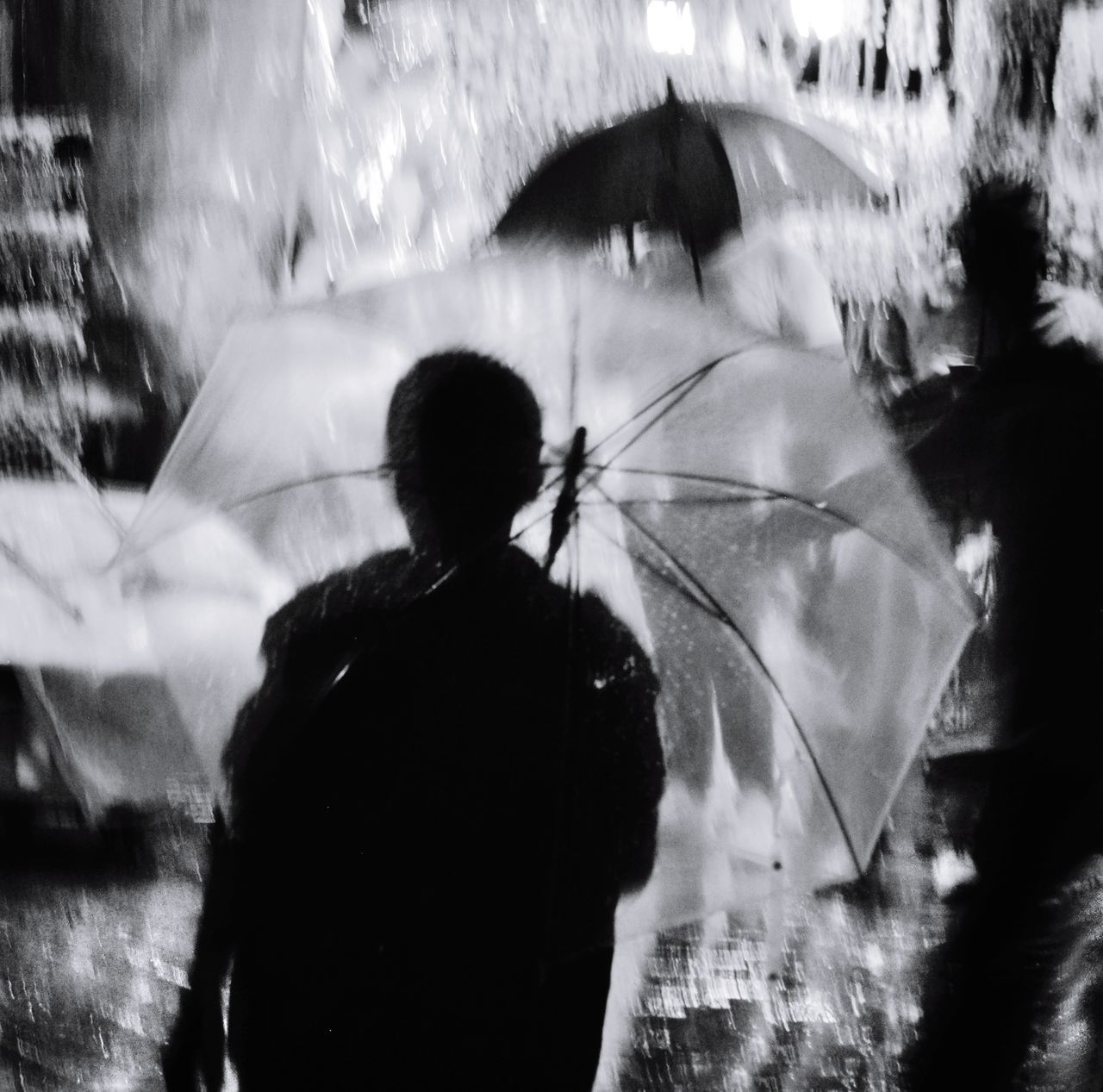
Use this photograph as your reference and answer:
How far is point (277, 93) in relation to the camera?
127 cm

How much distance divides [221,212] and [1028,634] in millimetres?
1429

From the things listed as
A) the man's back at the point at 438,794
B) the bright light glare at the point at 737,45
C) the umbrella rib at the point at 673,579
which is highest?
the bright light glare at the point at 737,45

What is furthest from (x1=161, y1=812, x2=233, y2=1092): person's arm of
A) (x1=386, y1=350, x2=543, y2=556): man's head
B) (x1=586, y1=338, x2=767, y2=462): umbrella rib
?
(x1=586, y1=338, x2=767, y2=462): umbrella rib

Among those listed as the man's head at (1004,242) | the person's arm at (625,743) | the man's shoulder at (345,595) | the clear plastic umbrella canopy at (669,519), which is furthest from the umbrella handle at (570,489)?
the man's head at (1004,242)

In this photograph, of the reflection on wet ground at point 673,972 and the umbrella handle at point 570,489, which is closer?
the umbrella handle at point 570,489

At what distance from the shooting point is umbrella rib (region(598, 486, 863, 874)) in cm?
126

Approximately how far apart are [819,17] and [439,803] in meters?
1.34

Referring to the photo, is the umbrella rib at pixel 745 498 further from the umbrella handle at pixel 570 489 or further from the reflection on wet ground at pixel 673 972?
the reflection on wet ground at pixel 673 972

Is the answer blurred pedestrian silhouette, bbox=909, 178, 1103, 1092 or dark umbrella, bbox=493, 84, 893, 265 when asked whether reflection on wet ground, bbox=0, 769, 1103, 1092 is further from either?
dark umbrella, bbox=493, 84, 893, 265

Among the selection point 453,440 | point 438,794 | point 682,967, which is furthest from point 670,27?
point 682,967

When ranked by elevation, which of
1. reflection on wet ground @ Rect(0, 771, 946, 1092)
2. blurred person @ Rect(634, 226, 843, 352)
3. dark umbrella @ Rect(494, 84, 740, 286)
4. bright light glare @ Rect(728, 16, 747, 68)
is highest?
bright light glare @ Rect(728, 16, 747, 68)

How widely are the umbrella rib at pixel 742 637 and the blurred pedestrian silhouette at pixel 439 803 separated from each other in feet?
0.42

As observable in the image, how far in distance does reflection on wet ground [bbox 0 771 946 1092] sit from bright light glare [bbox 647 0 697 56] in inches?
50.8

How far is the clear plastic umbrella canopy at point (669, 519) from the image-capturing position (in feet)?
4.09
